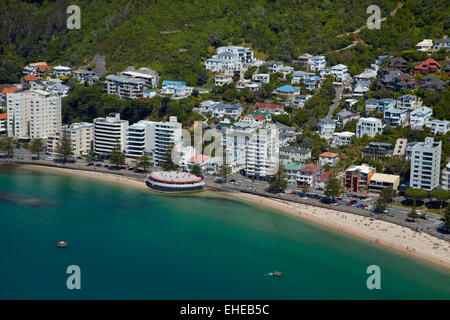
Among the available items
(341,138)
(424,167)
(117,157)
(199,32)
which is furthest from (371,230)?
(199,32)

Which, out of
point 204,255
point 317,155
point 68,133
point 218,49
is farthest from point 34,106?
point 204,255

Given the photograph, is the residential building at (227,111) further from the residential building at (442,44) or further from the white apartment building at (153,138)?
the residential building at (442,44)

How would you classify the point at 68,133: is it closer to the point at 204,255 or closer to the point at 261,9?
the point at 204,255

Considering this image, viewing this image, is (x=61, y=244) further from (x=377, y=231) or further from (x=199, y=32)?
(x=199, y=32)

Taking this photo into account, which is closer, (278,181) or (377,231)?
(377,231)

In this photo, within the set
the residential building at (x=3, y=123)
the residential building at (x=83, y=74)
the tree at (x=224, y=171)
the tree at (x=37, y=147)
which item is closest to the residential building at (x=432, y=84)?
the tree at (x=224, y=171)
